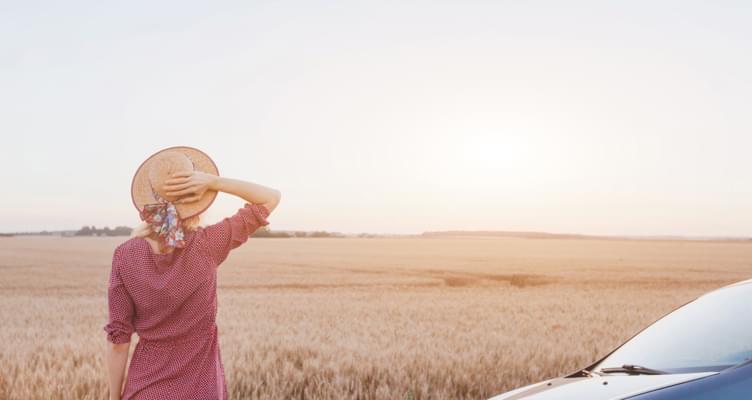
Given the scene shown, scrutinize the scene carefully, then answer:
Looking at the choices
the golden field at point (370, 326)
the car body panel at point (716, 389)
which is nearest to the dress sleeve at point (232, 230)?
the car body panel at point (716, 389)

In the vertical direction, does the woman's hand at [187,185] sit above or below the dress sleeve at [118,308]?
above

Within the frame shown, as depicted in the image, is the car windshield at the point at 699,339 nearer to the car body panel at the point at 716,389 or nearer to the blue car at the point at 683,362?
the blue car at the point at 683,362

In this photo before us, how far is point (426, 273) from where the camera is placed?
36.5 meters

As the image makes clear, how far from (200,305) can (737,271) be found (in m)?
40.0

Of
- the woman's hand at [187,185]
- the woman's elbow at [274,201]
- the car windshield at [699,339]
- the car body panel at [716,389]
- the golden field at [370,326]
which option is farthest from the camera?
the golden field at [370,326]

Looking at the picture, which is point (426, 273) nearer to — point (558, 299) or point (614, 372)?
point (558, 299)

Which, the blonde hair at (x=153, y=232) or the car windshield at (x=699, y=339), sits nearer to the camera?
the blonde hair at (x=153, y=232)

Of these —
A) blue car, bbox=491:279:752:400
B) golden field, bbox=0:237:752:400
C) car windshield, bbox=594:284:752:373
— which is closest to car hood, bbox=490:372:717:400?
blue car, bbox=491:279:752:400

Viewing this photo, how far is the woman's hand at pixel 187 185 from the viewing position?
12.9 feet

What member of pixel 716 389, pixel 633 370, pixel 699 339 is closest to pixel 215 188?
pixel 633 370

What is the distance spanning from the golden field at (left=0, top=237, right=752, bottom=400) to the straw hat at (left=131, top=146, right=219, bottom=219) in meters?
4.32

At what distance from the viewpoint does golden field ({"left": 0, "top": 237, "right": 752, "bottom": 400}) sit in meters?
8.94

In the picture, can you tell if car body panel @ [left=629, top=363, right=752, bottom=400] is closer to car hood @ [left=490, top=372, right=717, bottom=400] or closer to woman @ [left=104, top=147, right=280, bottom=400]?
car hood @ [left=490, top=372, right=717, bottom=400]

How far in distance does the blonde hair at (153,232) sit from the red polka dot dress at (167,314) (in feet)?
0.09
